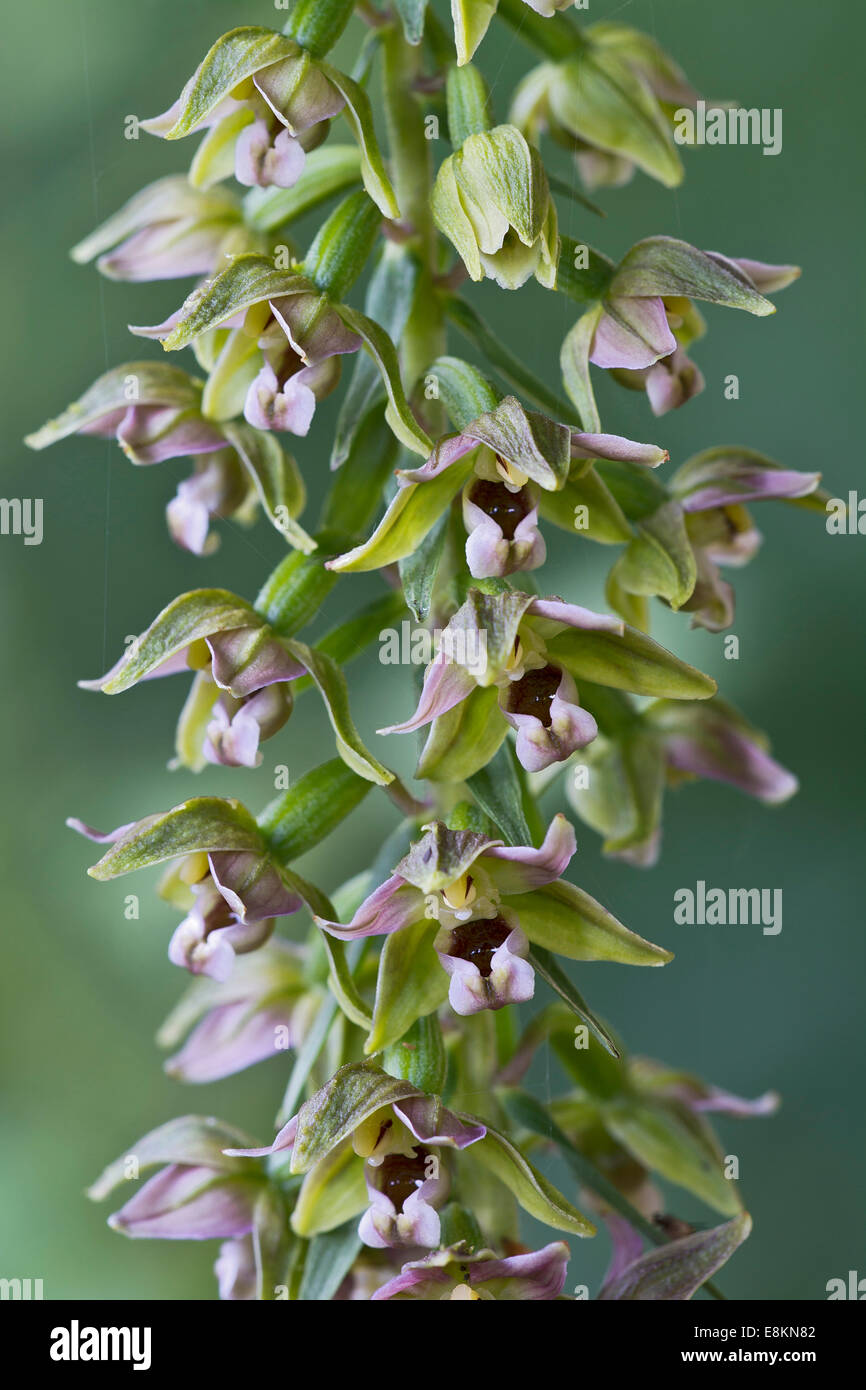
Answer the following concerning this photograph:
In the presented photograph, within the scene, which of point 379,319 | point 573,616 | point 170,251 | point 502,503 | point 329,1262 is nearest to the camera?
point 573,616

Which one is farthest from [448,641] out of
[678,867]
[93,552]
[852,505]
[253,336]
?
[852,505]

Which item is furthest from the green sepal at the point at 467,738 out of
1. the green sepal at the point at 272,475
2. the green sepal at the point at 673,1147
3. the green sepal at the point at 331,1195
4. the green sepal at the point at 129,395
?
the green sepal at the point at 673,1147

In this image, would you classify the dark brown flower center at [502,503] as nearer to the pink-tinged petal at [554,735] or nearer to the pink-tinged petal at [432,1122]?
the pink-tinged petal at [554,735]

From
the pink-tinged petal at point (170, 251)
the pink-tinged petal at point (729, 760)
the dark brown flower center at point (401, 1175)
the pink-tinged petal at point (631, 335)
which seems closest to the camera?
the dark brown flower center at point (401, 1175)

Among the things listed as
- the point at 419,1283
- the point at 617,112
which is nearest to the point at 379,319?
the point at 617,112

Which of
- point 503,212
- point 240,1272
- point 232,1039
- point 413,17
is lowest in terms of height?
point 240,1272

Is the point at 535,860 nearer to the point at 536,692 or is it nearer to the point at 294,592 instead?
the point at 536,692

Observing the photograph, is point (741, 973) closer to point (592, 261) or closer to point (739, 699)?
point (739, 699)
